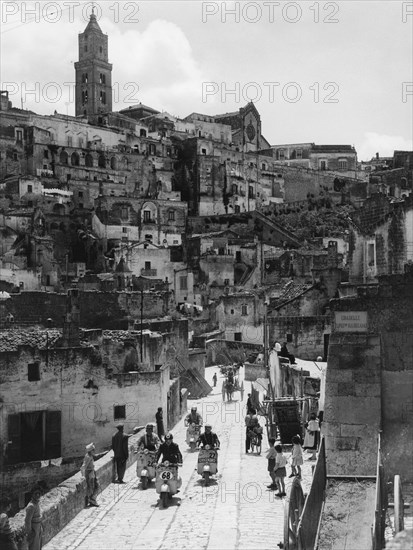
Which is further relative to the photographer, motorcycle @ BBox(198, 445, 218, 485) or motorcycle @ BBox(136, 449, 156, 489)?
motorcycle @ BBox(198, 445, 218, 485)

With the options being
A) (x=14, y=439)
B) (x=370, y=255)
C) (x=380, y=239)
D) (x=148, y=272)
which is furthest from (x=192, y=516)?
(x=148, y=272)

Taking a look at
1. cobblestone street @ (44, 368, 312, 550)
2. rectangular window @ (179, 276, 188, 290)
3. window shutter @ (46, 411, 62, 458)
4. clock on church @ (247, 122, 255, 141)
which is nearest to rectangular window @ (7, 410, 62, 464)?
window shutter @ (46, 411, 62, 458)

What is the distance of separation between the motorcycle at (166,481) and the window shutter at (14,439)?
9.39m

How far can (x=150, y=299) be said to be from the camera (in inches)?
1766

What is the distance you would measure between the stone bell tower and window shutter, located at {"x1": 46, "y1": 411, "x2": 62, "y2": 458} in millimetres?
90705

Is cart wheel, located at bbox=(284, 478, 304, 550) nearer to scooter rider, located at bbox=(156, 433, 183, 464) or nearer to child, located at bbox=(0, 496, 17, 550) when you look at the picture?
child, located at bbox=(0, 496, 17, 550)

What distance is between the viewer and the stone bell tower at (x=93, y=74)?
360ft

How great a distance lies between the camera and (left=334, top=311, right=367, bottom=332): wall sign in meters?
11.4

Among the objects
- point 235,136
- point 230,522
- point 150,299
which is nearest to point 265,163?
point 235,136

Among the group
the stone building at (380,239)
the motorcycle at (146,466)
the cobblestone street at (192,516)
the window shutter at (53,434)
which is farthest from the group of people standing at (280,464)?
the stone building at (380,239)

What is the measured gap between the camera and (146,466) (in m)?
15.6

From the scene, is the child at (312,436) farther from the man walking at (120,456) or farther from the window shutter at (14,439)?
the window shutter at (14,439)

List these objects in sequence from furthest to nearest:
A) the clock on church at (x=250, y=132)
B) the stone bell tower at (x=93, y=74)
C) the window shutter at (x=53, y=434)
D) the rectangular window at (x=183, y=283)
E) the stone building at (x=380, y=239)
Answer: the stone bell tower at (x=93, y=74) < the clock on church at (x=250, y=132) < the rectangular window at (x=183, y=283) < the stone building at (x=380, y=239) < the window shutter at (x=53, y=434)

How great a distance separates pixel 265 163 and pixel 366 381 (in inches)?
3494
